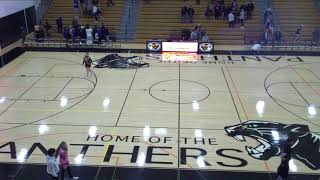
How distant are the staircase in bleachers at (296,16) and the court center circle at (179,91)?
11.8 meters

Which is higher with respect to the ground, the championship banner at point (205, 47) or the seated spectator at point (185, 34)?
the seated spectator at point (185, 34)

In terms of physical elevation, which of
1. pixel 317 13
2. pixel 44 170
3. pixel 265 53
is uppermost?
pixel 317 13

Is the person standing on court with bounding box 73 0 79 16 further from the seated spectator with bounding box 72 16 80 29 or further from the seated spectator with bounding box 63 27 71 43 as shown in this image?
the seated spectator with bounding box 63 27 71 43

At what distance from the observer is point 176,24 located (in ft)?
97.4

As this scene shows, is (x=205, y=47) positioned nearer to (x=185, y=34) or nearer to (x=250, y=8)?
(x=185, y=34)

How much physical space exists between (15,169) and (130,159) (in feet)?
11.7

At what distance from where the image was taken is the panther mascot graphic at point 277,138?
13.1m

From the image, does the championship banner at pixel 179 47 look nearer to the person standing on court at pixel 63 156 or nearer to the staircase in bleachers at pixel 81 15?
the staircase in bleachers at pixel 81 15

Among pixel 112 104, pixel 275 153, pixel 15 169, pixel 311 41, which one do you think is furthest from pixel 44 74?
pixel 311 41

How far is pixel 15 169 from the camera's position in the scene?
12.1 m

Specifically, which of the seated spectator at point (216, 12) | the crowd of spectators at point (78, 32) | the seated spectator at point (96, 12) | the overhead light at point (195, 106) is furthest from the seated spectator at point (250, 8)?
the overhead light at point (195, 106)

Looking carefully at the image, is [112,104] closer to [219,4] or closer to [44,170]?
[44,170]

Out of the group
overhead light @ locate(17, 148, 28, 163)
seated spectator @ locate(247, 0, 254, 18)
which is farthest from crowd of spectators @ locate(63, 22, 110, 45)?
overhead light @ locate(17, 148, 28, 163)

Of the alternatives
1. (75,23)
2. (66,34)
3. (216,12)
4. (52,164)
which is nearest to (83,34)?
(66,34)
